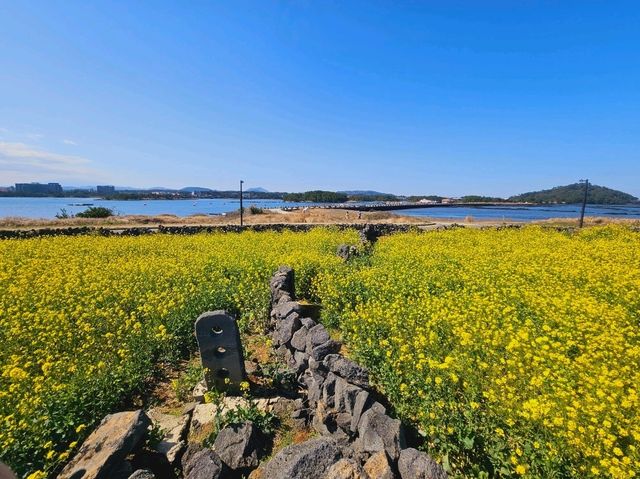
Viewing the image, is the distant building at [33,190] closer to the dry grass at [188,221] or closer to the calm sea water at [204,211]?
the calm sea water at [204,211]

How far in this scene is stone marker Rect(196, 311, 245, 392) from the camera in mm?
6113

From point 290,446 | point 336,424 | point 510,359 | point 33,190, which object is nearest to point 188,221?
point 336,424

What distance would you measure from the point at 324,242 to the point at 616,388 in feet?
51.3

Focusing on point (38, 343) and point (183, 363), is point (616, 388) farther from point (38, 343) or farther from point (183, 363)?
point (38, 343)

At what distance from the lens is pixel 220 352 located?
6129 mm

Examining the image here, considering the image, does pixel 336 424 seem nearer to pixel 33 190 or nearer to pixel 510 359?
pixel 510 359

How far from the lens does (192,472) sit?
155 inches

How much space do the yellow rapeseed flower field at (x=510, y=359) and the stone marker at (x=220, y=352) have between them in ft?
7.56

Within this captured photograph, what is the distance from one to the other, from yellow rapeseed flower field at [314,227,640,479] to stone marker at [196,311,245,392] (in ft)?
7.56

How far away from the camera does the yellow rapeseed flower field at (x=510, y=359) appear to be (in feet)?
12.4

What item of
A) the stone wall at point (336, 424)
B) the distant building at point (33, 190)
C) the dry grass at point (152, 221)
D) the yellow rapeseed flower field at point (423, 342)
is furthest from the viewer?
the distant building at point (33, 190)

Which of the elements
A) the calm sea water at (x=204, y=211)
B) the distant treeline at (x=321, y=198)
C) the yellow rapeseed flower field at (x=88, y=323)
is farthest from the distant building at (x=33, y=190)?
the yellow rapeseed flower field at (x=88, y=323)

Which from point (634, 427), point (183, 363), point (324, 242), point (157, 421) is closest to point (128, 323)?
point (183, 363)

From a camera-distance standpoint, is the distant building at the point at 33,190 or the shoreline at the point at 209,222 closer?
the shoreline at the point at 209,222
